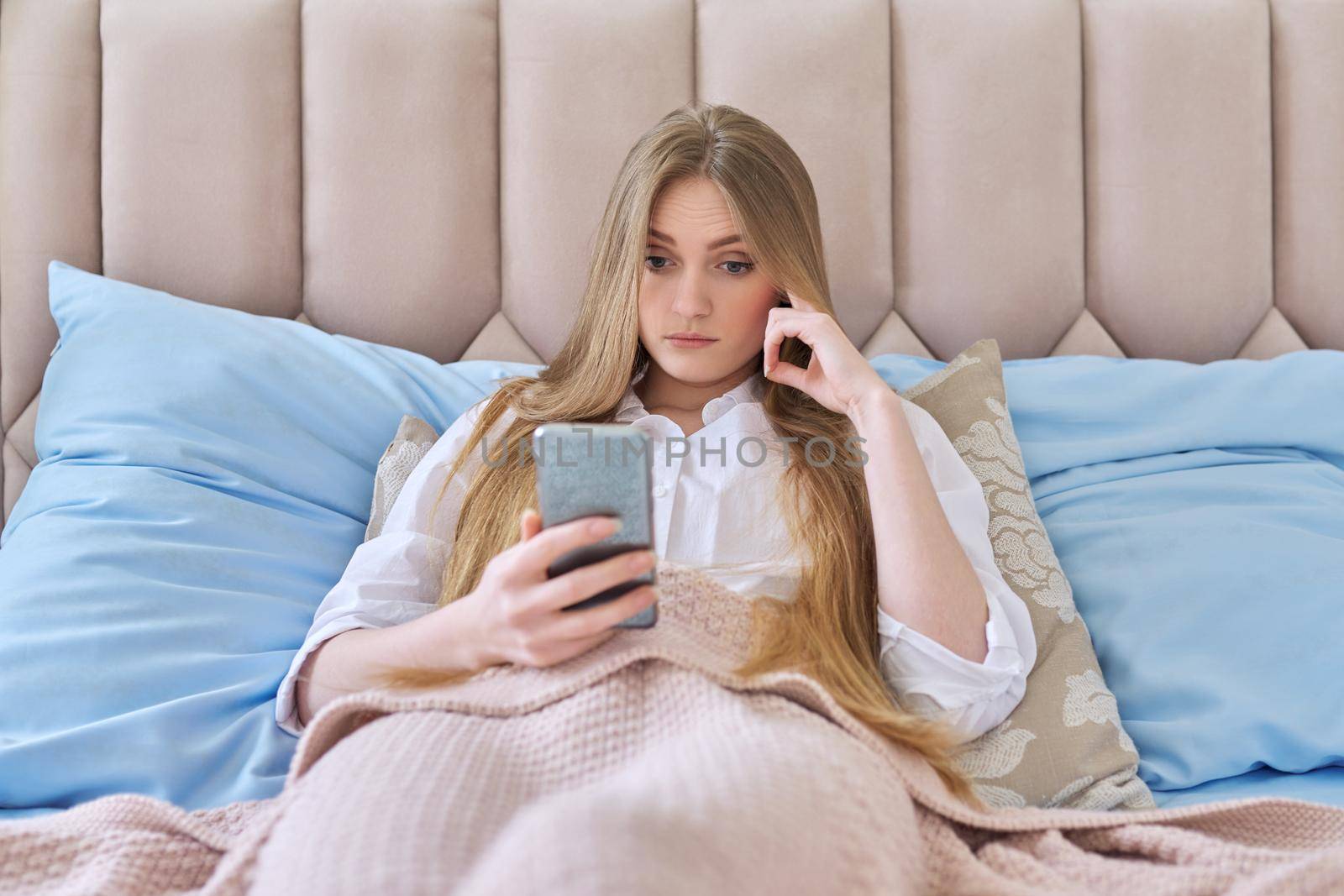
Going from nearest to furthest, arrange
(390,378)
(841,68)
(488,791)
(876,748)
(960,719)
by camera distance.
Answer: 1. (488,791)
2. (876,748)
3. (960,719)
4. (390,378)
5. (841,68)

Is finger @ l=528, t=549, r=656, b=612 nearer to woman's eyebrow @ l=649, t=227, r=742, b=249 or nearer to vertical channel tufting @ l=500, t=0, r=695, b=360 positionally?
woman's eyebrow @ l=649, t=227, r=742, b=249

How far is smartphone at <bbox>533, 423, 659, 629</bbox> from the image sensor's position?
84 centimetres

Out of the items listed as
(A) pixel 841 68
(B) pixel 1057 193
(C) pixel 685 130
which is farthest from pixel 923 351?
(C) pixel 685 130

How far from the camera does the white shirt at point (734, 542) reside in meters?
1.06

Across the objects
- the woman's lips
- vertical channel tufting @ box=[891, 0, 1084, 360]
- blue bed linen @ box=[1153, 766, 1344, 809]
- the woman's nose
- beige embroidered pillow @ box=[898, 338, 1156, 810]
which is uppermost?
vertical channel tufting @ box=[891, 0, 1084, 360]

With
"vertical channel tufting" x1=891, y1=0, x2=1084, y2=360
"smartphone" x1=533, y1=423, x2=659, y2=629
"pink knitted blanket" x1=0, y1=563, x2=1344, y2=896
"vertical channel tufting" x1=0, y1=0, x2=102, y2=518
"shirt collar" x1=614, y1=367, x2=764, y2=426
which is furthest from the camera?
"vertical channel tufting" x1=891, y1=0, x2=1084, y2=360

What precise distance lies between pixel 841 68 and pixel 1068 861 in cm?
118

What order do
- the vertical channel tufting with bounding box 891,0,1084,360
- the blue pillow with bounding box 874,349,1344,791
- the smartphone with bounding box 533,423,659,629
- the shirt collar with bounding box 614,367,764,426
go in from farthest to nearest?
the vertical channel tufting with bounding box 891,0,1084,360
the shirt collar with bounding box 614,367,764,426
the blue pillow with bounding box 874,349,1344,791
the smartphone with bounding box 533,423,659,629

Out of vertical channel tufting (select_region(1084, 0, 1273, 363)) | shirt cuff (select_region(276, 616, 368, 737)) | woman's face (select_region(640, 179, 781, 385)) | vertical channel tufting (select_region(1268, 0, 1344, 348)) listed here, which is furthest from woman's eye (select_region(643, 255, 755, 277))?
vertical channel tufting (select_region(1268, 0, 1344, 348))

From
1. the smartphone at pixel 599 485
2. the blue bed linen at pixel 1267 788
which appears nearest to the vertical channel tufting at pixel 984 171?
the blue bed linen at pixel 1267 788

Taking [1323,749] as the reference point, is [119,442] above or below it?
above

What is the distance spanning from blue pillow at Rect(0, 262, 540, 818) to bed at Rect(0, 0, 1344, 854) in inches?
5.3

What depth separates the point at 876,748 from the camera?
2.85ft

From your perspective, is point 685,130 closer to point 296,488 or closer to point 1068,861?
point 296,488
